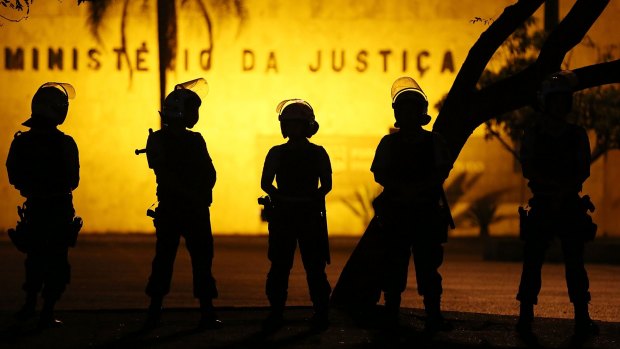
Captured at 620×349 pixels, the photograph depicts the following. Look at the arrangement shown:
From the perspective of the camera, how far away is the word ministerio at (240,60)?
25.6 meters

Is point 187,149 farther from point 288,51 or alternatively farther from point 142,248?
point 288,51

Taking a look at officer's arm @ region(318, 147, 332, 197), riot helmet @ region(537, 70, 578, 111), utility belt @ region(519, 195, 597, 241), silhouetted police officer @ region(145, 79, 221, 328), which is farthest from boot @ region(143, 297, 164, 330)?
riot helmet @ region(537, 70, 578, 111)

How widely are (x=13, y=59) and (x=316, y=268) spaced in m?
17.3

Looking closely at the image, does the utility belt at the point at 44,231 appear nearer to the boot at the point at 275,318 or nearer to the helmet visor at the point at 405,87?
the boot at the point at 275,318

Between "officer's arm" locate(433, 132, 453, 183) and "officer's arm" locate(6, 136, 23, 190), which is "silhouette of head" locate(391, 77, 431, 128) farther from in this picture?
"officer's arm" locate(6, 136, 23, 190)

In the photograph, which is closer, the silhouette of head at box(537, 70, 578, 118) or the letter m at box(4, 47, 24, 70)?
the silhouette of head at box(537, 70, 578, 118)

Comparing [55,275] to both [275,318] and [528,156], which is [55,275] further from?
[528,156]

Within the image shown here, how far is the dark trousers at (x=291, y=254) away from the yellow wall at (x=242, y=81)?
639 inches

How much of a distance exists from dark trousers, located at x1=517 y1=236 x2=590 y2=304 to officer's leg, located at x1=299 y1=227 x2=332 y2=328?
1.29m

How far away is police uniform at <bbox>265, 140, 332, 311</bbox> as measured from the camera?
9.41m

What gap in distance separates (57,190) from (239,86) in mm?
16591

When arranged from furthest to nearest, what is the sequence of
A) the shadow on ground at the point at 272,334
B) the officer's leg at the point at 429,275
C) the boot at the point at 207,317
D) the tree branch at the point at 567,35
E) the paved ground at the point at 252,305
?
the tree branch at the point at 567,35
the boot at the point at 207,317
the officer's leg at the point at 429,275
the paved ground at the point at 252,305
the shadow on ground at the point at 272,334

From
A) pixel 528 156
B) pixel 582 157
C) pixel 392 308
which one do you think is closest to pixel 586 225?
pixel 582 157

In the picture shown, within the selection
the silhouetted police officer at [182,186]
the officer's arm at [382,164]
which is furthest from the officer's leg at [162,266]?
the officer's arm at [382,164]
